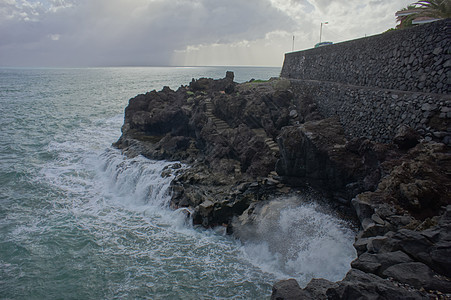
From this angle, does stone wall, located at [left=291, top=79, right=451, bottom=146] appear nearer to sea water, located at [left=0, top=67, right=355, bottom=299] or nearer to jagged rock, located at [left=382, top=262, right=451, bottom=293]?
sea water, located at [left=0, top=67, right=355, bottom=299]

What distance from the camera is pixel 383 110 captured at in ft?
52.9

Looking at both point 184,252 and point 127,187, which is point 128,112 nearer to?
point 127,187

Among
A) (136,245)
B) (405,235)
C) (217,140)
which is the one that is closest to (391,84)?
(405,235)

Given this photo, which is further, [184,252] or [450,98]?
[184,252]

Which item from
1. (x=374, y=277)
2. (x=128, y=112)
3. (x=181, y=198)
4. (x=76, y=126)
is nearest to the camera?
(x=374, y=277)

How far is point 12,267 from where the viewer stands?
1452 cm

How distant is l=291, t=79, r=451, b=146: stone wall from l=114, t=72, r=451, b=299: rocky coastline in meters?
0.62

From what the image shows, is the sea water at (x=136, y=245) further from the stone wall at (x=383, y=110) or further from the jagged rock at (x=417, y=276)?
the stone wall at (x=383, y=110)

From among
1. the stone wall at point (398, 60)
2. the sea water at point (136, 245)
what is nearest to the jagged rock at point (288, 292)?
the sea water at point (136, 245)

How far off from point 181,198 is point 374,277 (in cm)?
1380

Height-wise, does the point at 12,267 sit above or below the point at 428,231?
below

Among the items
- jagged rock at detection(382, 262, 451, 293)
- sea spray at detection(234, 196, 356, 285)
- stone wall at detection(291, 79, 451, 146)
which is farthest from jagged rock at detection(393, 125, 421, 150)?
jagged rock at detection(382, 262, 451, 293)

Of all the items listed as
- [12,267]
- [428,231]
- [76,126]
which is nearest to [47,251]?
[12,267]

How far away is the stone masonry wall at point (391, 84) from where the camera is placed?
13.3m
